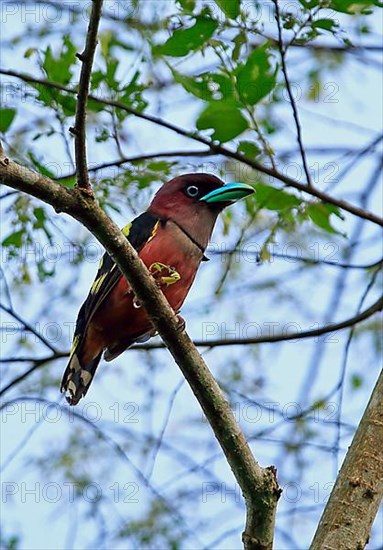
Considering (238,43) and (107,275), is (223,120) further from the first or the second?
(107,275)

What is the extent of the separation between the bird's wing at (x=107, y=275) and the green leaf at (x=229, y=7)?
104 cm

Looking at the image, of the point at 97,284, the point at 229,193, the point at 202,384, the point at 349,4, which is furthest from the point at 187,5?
the point at 202,384

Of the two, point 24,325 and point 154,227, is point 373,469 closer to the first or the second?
point 154,227

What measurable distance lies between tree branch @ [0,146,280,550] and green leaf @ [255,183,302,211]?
3.94ft

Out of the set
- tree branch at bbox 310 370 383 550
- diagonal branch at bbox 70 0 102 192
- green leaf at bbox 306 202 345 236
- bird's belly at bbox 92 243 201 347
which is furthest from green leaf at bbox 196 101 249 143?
tree branch at bbox 310 370 383 550

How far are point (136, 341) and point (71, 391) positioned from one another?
1.45ft

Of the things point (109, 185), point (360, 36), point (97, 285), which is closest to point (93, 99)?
point (109, 185)

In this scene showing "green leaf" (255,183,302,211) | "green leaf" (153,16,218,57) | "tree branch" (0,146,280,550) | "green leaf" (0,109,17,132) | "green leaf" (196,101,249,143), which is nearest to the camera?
"tree branch" (0,146,280,550)

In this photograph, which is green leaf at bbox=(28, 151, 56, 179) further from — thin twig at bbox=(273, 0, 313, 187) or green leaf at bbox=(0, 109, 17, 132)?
thin twig at bbox=(273, 0, 313, 187)

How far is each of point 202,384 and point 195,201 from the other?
69.9 inches

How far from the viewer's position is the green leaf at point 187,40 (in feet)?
13.5

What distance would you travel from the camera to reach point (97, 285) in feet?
15.1

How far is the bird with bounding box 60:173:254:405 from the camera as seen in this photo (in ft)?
14.9

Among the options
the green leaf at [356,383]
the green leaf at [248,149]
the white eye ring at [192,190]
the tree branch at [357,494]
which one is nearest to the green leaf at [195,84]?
the green leaf at [248,149]
